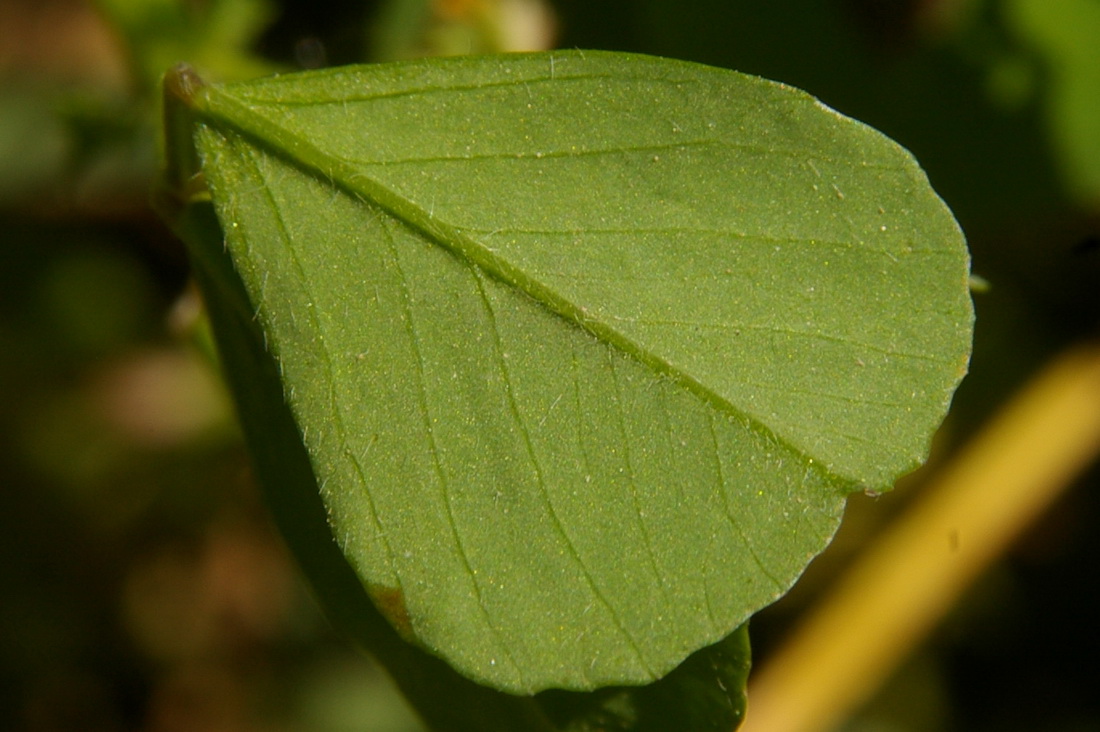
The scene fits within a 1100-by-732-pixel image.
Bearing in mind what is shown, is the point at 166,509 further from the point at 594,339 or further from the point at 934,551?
the point at 594,339

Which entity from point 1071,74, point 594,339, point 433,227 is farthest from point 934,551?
point 433,227

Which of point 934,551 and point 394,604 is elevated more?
point 394,604

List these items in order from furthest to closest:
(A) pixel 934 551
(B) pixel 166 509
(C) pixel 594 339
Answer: (B) pixel 166 509, (A) pixel 934 551, (C) pixel 594 339

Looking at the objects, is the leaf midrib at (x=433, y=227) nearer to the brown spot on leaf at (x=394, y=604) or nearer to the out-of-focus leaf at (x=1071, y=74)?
the brown spot on leaf at (x=394, y=604)

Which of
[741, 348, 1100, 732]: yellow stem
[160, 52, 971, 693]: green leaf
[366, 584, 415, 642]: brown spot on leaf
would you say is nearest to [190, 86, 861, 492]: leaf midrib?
[160, 52, 971, 693]: green leaf

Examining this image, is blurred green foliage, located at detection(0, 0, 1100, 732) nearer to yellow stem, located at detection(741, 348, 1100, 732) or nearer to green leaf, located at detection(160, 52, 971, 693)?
yellow stem, located at detection(741, 348, 1100, 732)

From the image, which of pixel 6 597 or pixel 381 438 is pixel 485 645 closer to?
pixel 381 438

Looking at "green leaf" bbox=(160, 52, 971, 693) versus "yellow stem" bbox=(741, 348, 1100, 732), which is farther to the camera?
"yellow stem" bbox=(741, 348, 1100, 732)
